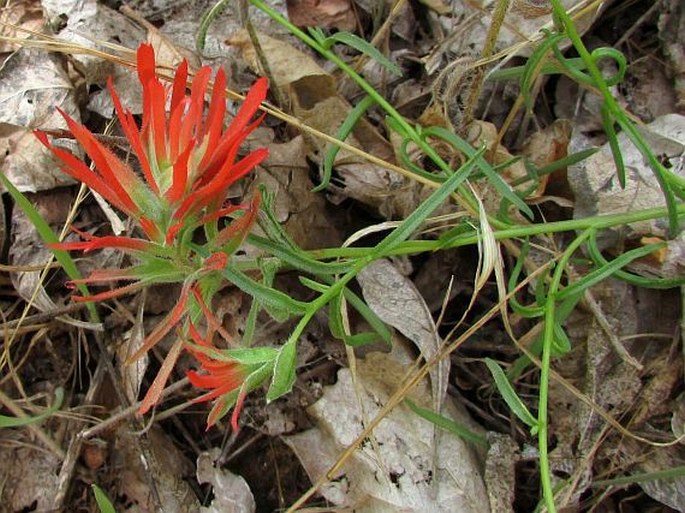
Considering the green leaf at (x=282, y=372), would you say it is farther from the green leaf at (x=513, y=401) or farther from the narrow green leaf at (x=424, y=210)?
the green leaf at (x=513, y=401)

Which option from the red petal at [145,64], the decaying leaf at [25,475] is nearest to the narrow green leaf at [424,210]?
the red petal at [145,64]

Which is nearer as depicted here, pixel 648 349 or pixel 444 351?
pixel 444 351

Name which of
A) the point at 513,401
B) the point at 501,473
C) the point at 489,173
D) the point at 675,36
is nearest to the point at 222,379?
the point at 513,401

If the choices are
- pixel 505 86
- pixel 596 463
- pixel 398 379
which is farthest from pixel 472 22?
pixel 596 463

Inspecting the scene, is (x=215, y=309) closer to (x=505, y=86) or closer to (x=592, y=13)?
(x=505, y=86)

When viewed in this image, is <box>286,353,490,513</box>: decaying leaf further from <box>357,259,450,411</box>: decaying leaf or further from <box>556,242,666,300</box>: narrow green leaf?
<box>556,242,666,300</box>: narrow green leaf

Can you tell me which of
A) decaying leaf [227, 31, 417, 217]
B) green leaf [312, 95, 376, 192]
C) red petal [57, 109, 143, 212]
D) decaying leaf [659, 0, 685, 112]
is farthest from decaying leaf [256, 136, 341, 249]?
decaying leaf [659, 0, 685, 112]
